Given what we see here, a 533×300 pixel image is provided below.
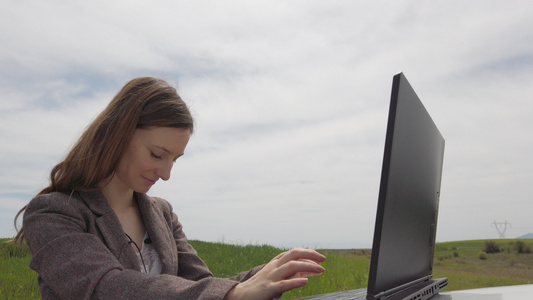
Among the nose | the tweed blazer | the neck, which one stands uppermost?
the nose

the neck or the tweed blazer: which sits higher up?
the neck

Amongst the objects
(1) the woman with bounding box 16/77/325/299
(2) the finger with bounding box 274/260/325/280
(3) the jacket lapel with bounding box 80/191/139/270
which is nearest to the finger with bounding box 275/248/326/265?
(1) the woman with bounding box 16/77/325/299

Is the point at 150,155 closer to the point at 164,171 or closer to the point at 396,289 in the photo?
the point at 164,171

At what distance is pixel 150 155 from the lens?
6.67ft

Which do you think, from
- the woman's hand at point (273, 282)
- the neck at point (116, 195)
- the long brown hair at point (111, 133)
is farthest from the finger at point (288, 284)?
the neck at point (116, 195)

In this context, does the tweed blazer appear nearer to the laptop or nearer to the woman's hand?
the woman's hand

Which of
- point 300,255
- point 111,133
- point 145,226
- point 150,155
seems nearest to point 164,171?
point 150,155

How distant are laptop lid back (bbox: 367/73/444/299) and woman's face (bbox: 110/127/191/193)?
1.02 metres

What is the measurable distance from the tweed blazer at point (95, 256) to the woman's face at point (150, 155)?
0.54ft

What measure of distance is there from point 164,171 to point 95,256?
1.82ft

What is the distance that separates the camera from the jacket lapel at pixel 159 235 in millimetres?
2197

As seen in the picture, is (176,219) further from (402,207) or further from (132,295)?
(402,207)

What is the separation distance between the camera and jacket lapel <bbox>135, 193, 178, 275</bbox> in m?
2.20

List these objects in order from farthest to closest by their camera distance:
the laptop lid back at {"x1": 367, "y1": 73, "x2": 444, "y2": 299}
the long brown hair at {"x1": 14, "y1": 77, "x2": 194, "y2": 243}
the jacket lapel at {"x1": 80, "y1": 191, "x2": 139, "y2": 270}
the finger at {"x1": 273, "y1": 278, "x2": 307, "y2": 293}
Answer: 1. the long brown hair at {"x1": 14, "y1": 77, "x2": 194, "y2": 243}
2. the jacket lapel at {"x1": 80, "y1": 191, "x2": 139, "y2": 270}
3. the laptop lid back at {"x1": 367, "y1": 73, "x2": 444, "y2": 299}
4. the finger at {"x1": 273, "y1": 278, "x2": 307, "y2": 293}
